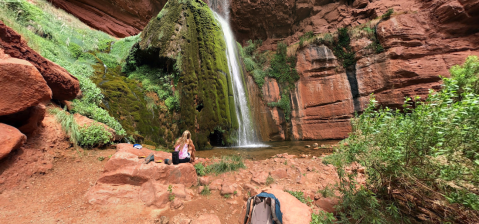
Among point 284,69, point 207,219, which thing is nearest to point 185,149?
point 207,219

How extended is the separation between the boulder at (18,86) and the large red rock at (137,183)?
161 centimetres

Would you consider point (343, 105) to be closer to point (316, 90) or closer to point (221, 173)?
point (316, 90)

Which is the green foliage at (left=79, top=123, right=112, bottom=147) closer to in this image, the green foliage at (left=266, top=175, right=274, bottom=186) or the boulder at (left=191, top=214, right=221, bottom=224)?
the boulder at (left=191, top=214, right=221, bottom=224)

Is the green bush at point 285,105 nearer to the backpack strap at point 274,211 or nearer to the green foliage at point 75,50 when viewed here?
the backpack strap at point 274,211

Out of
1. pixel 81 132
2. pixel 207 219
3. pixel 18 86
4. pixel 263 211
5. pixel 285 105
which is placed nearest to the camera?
pixel 263 211

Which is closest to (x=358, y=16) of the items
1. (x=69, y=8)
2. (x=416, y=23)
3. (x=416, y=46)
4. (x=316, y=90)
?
(x=416, y=23)

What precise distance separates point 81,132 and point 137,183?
2.17 metres

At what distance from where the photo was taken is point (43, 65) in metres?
3.94

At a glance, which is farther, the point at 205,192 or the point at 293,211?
the point at 205,192

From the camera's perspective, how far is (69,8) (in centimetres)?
1271

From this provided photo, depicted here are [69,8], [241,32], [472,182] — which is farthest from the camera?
[241,32]

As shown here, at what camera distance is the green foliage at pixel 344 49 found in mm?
12962

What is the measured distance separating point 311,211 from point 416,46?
47.8ft

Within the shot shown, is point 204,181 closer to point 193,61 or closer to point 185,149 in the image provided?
point 185,149
